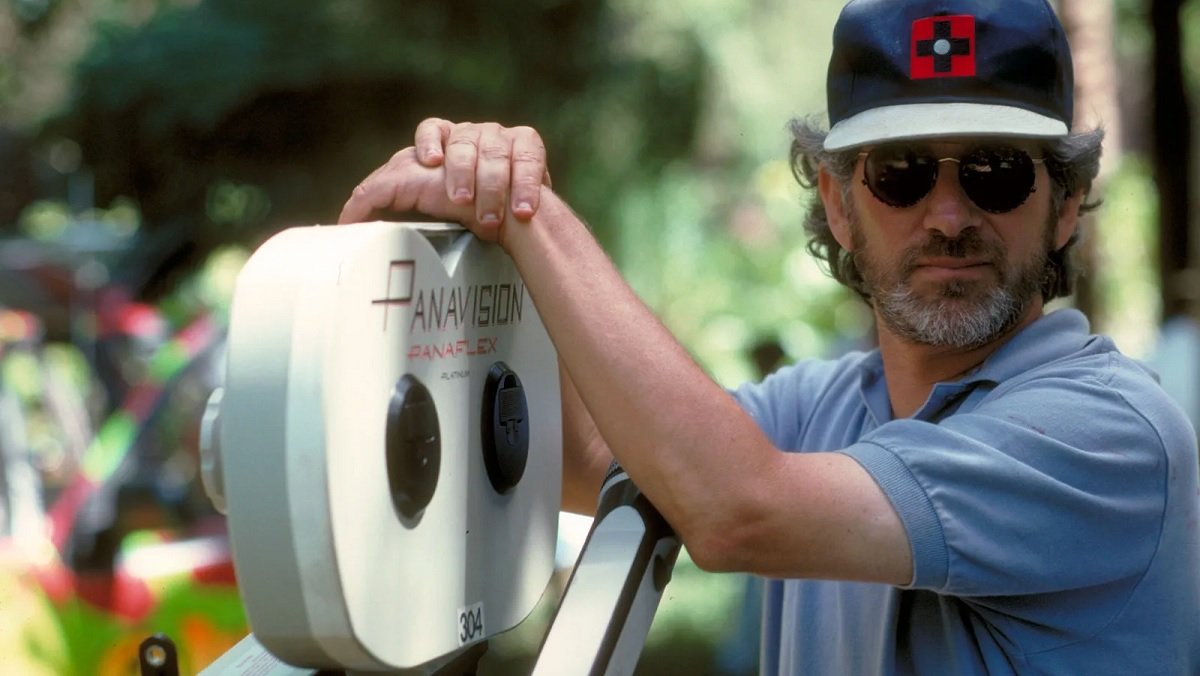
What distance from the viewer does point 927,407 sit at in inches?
82.4

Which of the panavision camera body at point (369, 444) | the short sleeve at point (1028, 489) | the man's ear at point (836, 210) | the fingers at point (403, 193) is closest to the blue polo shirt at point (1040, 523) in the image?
the short sleeve at point (1028, 489)

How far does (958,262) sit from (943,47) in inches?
11.5

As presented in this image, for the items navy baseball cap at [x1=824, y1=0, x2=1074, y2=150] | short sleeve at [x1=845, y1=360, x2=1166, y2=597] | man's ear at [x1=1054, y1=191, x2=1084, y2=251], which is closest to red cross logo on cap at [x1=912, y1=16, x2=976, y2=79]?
navy baseball cap at [x1=824, y1=0, x2=1074, y2=150]

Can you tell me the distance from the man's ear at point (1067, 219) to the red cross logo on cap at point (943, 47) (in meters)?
0.33

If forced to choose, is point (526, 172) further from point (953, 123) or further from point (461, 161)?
point (953, 123)

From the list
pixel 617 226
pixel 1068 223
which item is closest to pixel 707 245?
pixel 617 226

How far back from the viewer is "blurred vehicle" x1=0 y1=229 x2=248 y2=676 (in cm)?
501

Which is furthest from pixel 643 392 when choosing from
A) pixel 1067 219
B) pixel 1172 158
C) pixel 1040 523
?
pixel 1172 158

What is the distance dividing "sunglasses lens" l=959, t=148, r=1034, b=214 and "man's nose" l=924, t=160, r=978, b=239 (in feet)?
0.03

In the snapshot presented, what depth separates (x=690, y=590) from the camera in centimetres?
750

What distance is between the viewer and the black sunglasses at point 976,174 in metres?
2.06

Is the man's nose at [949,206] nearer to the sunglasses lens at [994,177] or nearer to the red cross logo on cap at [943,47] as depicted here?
the sunglasses lens at [994,177]

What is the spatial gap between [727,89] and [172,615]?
312 cm

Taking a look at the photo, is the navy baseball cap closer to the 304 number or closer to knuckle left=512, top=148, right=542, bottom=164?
knuckle left=512, top=148, right=542, bottom=164
